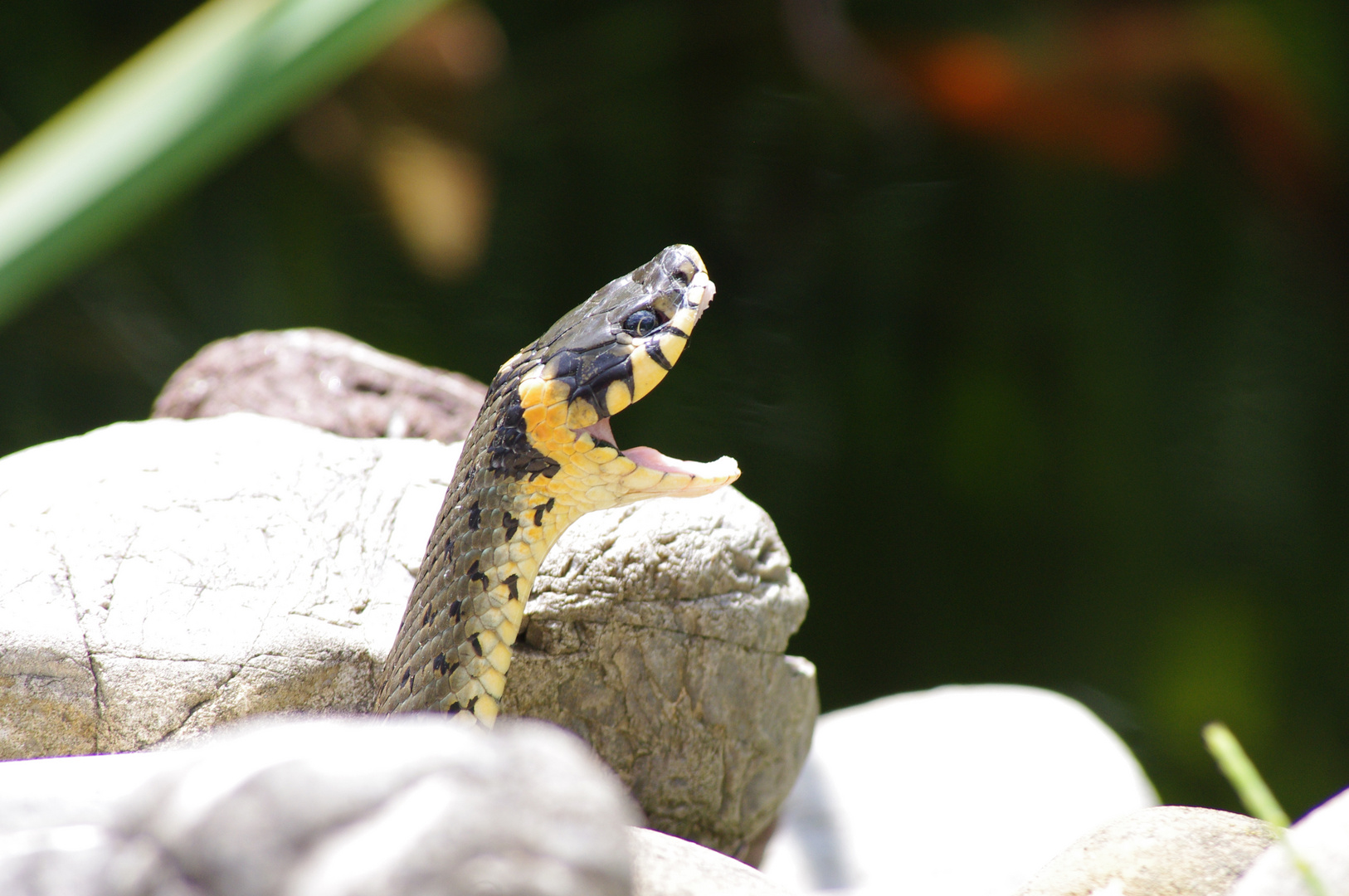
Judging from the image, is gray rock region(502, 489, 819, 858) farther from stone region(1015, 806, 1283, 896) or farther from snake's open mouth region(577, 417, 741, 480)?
stone region(1015, 806, 1283, 896)

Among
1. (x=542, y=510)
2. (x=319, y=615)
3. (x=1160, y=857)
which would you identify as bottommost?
(x=1160, y=857)

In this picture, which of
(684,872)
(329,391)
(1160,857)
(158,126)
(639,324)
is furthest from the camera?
(329,391)

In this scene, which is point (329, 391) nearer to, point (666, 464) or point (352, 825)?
point (666, 464)

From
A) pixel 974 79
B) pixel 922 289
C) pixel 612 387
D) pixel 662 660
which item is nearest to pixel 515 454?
pixel 612 387

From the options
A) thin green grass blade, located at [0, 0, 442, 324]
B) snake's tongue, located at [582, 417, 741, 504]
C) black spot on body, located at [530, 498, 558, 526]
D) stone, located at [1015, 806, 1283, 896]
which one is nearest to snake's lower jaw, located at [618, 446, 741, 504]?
snake's tongue, located at [582, 417, 741, 504]

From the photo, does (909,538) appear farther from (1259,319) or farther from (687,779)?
(687,779)

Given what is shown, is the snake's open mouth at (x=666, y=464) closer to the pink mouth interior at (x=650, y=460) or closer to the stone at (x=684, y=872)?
the pink mouth interior at (x=650, y=460)

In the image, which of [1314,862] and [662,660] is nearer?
[1314,862]
